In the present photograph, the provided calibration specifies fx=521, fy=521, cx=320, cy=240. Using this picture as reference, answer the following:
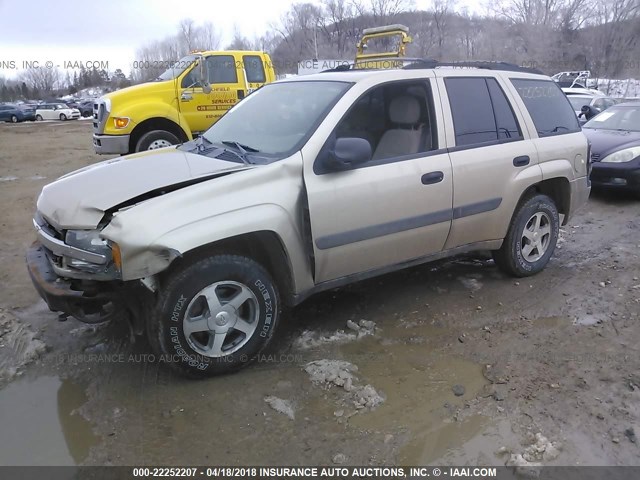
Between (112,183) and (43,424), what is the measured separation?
56.4 inches

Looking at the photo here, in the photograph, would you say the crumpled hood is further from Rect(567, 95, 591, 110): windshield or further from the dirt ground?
Rect(567, 95, 591, 110): windshield

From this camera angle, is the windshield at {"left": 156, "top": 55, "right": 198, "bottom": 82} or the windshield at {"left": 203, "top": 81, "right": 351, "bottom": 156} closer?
the windshield at {"left": 203, "top": 81, "right": 351, "bottom": 156}

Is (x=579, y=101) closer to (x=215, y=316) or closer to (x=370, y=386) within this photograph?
(x=370, y=386)

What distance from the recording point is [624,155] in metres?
7.61

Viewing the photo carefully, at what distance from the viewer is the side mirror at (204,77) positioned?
31.2 feet

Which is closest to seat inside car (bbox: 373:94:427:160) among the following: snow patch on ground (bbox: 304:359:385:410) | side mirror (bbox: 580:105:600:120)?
snow patch on ground (bbox: 304:359:385:410)

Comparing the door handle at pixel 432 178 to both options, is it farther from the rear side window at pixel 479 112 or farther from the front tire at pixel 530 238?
the front tire at pixel 530 238

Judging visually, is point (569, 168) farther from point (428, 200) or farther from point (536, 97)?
point (428, 200)

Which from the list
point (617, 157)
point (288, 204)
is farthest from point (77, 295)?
point (617, 157)

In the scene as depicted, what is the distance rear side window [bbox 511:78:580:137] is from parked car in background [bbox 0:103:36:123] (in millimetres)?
39147

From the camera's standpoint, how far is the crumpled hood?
2984mm

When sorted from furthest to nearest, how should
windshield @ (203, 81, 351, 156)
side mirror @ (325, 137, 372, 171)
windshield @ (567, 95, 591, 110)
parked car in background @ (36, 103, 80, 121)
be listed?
parked car in background @ (36, 103, 80, 121)
windshield @ (567, 95, 591, 110)
windshield @ (203, 81, 351, 156)
side mirror @ (325, 137, 372, 171)

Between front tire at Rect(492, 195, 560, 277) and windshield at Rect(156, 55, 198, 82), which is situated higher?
windshield at Rect(156, 55, 198, 82)

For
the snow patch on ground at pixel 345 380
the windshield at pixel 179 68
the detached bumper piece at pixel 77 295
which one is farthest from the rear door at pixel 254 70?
the snow patch on ground at pixel 345 380
